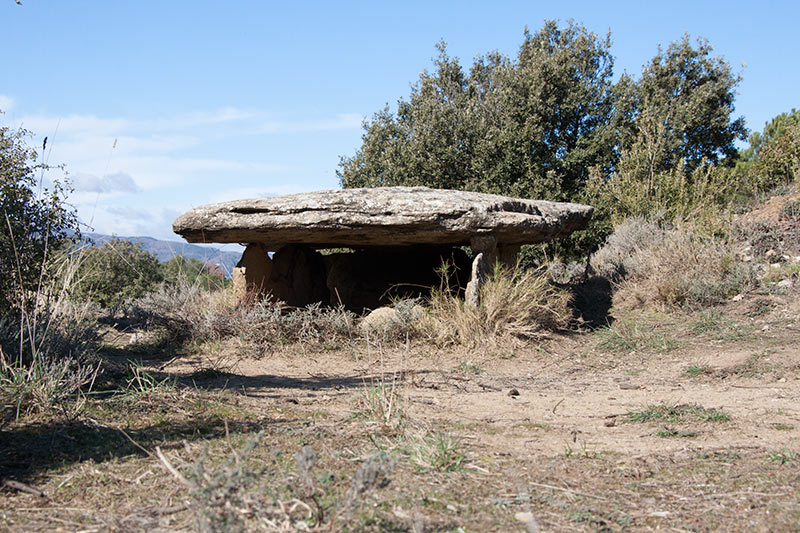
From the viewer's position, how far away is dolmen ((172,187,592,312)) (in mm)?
7691

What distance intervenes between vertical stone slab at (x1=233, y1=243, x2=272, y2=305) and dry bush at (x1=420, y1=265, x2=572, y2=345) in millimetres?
2307

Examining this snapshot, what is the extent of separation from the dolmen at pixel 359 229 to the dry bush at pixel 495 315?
7.8 inches

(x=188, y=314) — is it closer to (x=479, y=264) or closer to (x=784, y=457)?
(x=479, y=264)

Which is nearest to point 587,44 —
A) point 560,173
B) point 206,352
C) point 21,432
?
point 560,173

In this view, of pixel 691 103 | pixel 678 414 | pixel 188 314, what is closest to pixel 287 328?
pixel 188 314

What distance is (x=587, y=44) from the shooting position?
708 inches

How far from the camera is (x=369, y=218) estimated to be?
25.2ft

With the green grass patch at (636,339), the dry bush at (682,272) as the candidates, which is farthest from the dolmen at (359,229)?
the green grass patch at (636,339)

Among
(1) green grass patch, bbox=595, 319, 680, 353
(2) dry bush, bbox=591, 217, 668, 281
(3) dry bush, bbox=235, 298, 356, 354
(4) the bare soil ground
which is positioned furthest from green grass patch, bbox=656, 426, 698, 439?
(2) dry bush, bbox=591, 217, 668, 281

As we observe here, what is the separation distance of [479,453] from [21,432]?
8.64 ft

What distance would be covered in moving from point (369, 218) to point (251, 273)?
205 cm

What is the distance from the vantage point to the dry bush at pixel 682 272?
9.10 metres

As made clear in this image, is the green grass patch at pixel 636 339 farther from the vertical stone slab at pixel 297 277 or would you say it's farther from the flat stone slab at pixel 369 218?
the vertical stone slab at pixel 297 277

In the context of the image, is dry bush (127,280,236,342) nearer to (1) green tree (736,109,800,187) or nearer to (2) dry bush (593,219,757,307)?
(2) dry bush (593,219,757,307)
